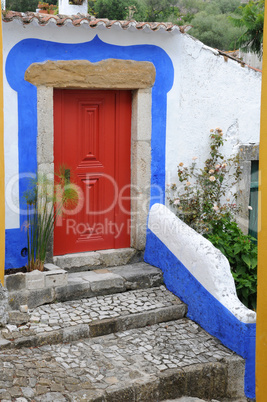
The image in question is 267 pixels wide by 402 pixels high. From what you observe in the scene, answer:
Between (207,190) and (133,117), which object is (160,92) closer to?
(133,117)

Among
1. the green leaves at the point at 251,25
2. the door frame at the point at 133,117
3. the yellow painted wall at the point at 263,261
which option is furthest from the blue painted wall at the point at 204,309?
the green leaves at the point at 251,25

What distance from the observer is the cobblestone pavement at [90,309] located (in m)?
5.39

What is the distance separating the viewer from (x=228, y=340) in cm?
558

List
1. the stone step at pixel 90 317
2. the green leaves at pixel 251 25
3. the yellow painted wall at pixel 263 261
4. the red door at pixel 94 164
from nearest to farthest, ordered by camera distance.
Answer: the yellow painted wall at pixel 263 261, the stone step at pixel 90 317, the red door at pixel 94 164, the green leaves at pixel 251 25

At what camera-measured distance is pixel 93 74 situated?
632cm

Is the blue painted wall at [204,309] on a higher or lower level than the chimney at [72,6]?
lower

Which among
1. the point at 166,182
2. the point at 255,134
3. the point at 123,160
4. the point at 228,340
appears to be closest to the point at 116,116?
the point at 123,160

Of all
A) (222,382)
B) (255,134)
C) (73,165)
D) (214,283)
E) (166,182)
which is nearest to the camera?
(222,382)

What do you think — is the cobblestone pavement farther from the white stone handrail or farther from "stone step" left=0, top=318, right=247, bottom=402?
the white stone handrail

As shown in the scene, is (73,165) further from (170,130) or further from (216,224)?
(216,224)

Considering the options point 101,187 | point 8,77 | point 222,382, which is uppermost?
point 8,77

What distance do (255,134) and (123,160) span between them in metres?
2.00

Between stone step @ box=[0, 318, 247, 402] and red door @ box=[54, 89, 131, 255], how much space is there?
1.48 m

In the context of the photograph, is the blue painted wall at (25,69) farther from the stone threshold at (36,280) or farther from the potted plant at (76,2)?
the potted plant at (76,2)
